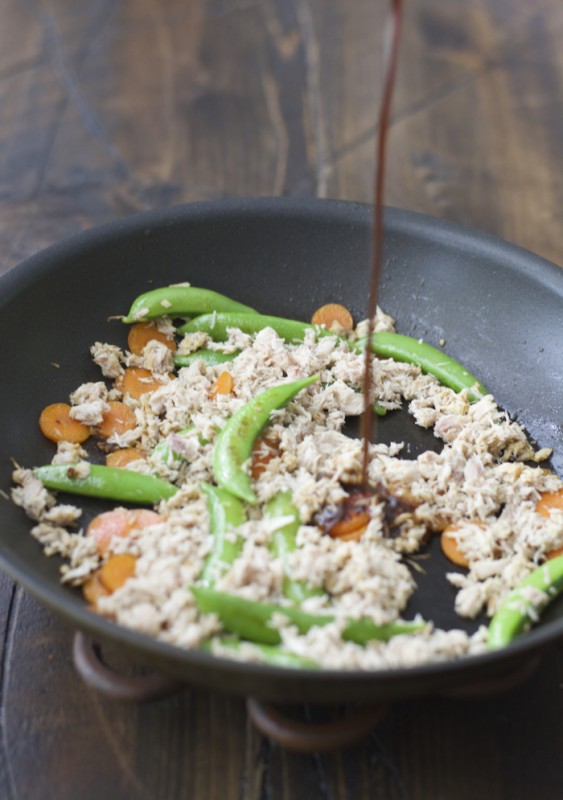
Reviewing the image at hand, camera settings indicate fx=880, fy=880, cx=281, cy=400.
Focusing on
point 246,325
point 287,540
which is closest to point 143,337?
point 246,325

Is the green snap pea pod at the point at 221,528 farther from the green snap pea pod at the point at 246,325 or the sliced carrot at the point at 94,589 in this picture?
the green snap pea pod at the point at 246,325

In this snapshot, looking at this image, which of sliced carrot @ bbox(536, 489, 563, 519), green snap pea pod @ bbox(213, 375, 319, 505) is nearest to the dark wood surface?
sliced carrot @ bbox(536, 489, 563, 519)

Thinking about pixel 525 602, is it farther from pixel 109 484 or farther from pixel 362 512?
pixel 109 484

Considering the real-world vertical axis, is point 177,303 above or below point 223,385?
above

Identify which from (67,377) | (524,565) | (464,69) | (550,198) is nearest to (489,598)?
(524,565)

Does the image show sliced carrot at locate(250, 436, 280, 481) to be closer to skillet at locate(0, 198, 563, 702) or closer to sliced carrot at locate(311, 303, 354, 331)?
skillet at locate(0, 198, 563, 702)

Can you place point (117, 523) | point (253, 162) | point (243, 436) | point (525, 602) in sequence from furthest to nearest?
point (253, 162) < point (243, 436) < point (117, 523) < point (525, 602)
